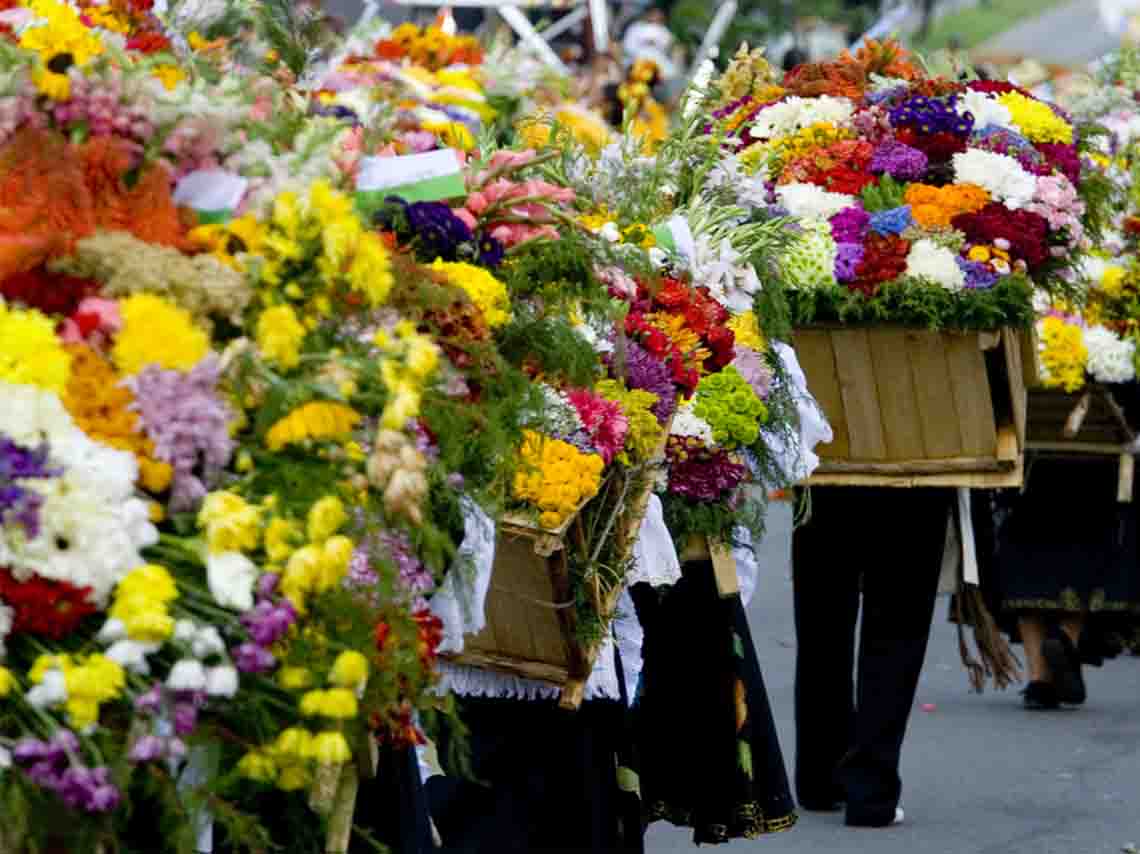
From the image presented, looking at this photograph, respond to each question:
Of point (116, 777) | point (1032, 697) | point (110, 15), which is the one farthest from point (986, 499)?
point (116, 777)

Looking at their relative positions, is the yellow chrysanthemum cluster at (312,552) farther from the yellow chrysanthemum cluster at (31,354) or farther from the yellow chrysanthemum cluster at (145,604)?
the yellow chrysanthemum cluster at (31,354)

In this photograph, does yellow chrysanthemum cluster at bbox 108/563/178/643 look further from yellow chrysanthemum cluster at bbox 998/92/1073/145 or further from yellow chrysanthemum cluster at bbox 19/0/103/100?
yellow chrysanthemum cluster at bbox 998/92/1073/145

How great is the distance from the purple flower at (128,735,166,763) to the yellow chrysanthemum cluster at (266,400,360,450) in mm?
439

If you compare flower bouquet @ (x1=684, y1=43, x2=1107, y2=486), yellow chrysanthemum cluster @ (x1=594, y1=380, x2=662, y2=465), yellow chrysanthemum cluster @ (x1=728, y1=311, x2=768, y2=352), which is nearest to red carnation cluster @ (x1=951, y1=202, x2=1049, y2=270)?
flower bouquet @ (x1=684, y1=43, x2=1107, y2=486)

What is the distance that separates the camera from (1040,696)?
10.1 m

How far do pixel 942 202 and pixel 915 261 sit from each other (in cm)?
28

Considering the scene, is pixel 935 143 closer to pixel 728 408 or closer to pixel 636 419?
pixel 728 408

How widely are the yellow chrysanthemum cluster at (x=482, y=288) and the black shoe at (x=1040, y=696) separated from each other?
19.9ft

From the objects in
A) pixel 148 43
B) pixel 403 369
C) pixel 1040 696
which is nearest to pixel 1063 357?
pixel 1040 696

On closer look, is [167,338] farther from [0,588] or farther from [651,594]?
[651,594]

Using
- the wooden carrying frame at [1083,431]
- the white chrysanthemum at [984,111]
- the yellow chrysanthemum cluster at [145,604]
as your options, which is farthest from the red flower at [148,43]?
the wooden carrying frame at [1083,431]

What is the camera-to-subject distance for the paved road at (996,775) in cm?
762

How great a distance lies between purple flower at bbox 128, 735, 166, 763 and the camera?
132 inches

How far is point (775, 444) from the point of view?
659 cm
